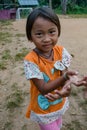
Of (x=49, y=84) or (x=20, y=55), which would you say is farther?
(x=20, y=55)

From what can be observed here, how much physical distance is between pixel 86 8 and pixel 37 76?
66.4ft

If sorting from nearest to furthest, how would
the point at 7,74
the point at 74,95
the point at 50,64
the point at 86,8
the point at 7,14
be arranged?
the point at 50,64 < the point at 74,95 < the point at 7,74 < the point at 7,14 < the point at 86,8

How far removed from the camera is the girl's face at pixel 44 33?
1731 mm

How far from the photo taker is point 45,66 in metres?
1.84

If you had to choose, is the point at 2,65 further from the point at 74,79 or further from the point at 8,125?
the point at 74,79

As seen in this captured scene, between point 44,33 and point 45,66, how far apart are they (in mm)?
223

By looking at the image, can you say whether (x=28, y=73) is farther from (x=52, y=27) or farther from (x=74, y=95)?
(x=74, y=95)

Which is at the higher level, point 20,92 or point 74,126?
point 74,126

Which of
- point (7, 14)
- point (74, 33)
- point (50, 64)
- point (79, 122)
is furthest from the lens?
point (7, 14)

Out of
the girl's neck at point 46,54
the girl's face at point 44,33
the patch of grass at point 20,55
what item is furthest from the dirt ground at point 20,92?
the girl's face at point 44,33

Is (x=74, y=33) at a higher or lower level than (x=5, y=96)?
lower

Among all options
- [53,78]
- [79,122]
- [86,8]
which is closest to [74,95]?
[79,122]

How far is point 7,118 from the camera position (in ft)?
10.4

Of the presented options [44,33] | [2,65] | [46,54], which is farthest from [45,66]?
[2,65]
